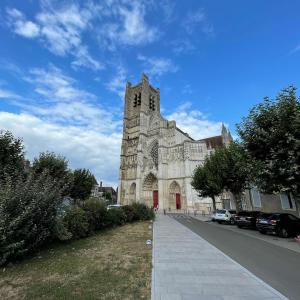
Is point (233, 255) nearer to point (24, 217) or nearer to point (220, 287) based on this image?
point (220, 287)

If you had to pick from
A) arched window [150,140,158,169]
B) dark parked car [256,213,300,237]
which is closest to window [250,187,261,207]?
dark parked car [256,213,300,237]

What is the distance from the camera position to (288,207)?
19031 millimetres

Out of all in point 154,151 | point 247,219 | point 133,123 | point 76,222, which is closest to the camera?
point 76,222

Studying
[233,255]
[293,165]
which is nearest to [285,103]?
[293,165]

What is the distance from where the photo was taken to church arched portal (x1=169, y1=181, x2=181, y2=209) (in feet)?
152

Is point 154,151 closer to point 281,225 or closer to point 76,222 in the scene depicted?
point 281,225

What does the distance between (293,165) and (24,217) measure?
12.0 metres

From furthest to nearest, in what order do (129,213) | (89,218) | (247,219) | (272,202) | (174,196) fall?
(174,196)
(272,202)
(129,213)
(247,219)
(89,218)

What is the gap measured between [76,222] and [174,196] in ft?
127

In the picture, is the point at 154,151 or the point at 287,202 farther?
the point at 154,151

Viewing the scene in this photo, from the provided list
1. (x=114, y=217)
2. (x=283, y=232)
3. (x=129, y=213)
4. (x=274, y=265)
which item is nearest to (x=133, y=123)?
(x=129, y=213)

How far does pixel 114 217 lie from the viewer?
15.1 metres

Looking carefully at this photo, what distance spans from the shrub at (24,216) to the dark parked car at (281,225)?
11.9 m

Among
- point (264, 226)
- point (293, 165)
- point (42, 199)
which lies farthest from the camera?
point (264, 226)
